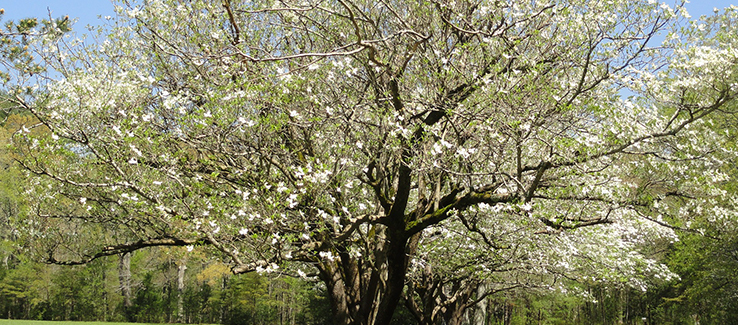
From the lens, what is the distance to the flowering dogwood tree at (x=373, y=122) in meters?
7.07

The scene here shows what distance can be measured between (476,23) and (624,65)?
224 cm

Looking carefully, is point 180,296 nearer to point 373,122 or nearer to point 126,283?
point 126,283

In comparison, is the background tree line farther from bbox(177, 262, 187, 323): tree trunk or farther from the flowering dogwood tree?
the flowering dogwood tree

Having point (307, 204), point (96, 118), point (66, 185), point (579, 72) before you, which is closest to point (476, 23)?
point (579, 72)

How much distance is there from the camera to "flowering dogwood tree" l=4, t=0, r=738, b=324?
707 centimetres

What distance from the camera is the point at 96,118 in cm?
845

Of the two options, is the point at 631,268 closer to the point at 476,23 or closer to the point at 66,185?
the point at 476,23

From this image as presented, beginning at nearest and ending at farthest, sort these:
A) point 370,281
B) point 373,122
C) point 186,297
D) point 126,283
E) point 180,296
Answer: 1. point 373,122
2. point 370,281
3. point 126,283
4. point 180,296
5. point 186,297

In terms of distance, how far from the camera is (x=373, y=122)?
29.6ft

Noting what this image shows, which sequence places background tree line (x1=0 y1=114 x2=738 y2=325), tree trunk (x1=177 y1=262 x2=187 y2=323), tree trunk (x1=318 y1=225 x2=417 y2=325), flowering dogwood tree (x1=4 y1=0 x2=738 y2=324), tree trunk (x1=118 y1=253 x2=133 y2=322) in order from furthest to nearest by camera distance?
tree trunk (x1=177 y1=262 x2=187 y2=323)
tree trunk (x1=118 y1=253 x2=133 y2=322)
background tree line (x1=0 y1=114 x2=738 y2=325)
tree trunk (x1=318 y1=225 x2=417 y2=325)
flowering dogwood tree (x1=4 y1=0 x2=738 y2=324)

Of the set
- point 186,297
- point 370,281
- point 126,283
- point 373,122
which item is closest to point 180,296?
point 186,297

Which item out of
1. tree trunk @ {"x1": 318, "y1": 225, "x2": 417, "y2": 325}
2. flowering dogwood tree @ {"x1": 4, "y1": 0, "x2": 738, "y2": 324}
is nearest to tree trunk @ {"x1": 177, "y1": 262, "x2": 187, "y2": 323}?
flowering dogwood tree @ {"x1": 4, "y1": 0, "x2": 738, "y2": 324}

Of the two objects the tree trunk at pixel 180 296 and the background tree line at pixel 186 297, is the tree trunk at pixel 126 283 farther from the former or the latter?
the tree trunk at pixel 180 296

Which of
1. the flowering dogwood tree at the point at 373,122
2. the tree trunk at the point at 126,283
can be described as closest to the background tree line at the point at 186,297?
the tree trunk at the point at 126,283
